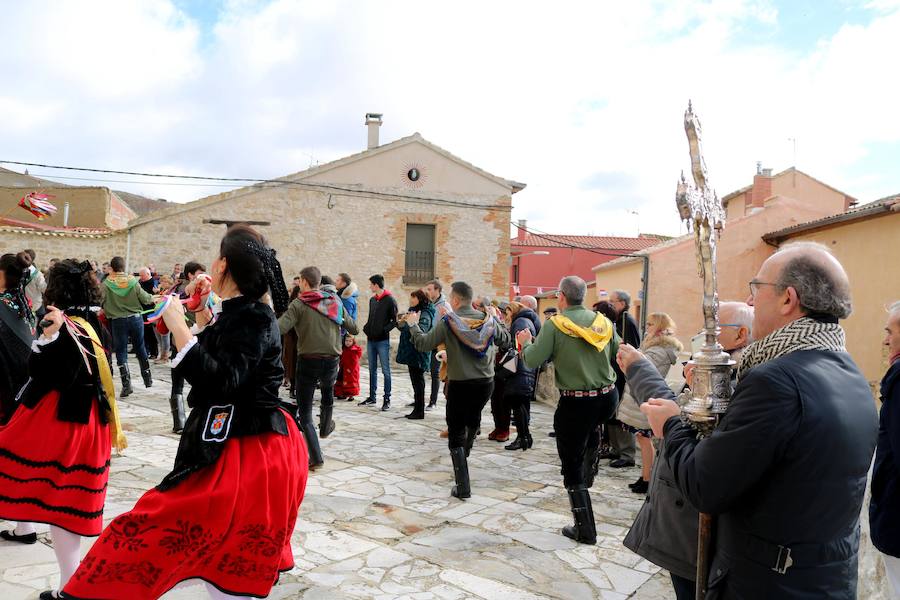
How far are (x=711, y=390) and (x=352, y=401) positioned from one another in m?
9.30

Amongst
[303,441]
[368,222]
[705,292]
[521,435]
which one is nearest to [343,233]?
[368,222]

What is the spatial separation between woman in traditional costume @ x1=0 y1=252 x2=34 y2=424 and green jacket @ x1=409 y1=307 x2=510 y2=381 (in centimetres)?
300

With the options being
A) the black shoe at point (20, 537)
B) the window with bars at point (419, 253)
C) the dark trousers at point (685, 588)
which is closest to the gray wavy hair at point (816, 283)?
the dark trousers at point (685, 588)

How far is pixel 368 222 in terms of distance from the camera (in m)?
20.6

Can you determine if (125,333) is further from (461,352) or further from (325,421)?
(461,352)

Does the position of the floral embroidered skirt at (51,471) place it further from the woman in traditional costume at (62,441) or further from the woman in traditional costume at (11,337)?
the woman in traditional costume at (11,337)

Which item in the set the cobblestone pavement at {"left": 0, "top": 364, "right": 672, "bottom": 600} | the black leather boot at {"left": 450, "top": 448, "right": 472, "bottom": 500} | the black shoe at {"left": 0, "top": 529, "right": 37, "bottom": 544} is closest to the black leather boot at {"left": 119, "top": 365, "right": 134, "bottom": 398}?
A: the cobblestone pavement at {"left": 0, "top": 364, "right": 672, "bottom": 600}

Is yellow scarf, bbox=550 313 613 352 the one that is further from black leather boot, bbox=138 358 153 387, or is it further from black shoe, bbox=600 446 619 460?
black leather boot, bbox=138 358 153 387

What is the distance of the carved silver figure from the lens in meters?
2.10

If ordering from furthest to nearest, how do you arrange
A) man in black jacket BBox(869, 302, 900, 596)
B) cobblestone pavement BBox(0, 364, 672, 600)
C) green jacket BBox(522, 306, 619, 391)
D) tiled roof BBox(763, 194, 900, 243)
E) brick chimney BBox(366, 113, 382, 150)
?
brick chimney BBox(366, 113, 382, 150)
tiled roof BBox(763, 194, 900, 243)
green jacket BBox(522, 306, 619, 391)
cobblestone pavement BBox(0, 364, 672, 600)
man in black jacket BBox(869, 302, 900, 596)

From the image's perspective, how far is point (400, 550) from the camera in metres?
4.46

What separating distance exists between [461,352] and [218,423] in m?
3.45

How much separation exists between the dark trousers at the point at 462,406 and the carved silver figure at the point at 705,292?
147 inches

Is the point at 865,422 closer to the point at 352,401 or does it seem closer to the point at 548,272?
the point at 352,401
